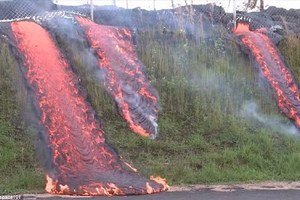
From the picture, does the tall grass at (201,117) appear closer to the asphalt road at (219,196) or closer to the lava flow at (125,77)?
the lava flow at (125,77)

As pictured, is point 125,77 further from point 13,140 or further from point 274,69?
point 274,69

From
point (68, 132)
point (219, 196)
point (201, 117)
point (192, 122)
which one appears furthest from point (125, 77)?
point (219, 196)

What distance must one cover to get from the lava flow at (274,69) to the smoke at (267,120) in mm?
328

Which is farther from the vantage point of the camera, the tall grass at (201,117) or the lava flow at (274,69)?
the lava flow at (274,69)

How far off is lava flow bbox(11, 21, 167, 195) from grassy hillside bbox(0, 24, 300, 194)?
0.50 meters

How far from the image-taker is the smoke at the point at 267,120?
12088mm

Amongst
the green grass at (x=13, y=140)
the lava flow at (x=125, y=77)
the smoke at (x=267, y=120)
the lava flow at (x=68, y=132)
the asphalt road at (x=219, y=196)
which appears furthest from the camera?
the smoke at (x=267, y=120)

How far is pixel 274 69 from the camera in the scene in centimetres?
1370

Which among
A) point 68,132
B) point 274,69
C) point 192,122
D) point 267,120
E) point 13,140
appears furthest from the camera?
point 274,69

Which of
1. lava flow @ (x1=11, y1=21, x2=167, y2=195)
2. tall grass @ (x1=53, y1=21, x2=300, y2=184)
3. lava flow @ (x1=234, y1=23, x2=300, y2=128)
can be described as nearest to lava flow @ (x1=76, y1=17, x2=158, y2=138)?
tall grass @ (x1=53, y1=21, x2=300, y2=184)

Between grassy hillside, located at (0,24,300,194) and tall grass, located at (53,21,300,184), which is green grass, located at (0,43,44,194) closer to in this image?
grassy hillside, located at (0,24,300,194)

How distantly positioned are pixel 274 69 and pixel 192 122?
3206 millimetres

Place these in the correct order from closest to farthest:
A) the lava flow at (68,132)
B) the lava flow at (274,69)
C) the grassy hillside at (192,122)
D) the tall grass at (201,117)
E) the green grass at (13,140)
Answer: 1. the lava flow at (68,132)
2. the green grass at (13,140)
3. the grassy hillside at (192,122)
4. the tall grass at (201,117)
5. the lava flow at (274,69)

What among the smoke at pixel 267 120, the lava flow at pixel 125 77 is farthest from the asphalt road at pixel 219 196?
the smoke at pixel 267 120
